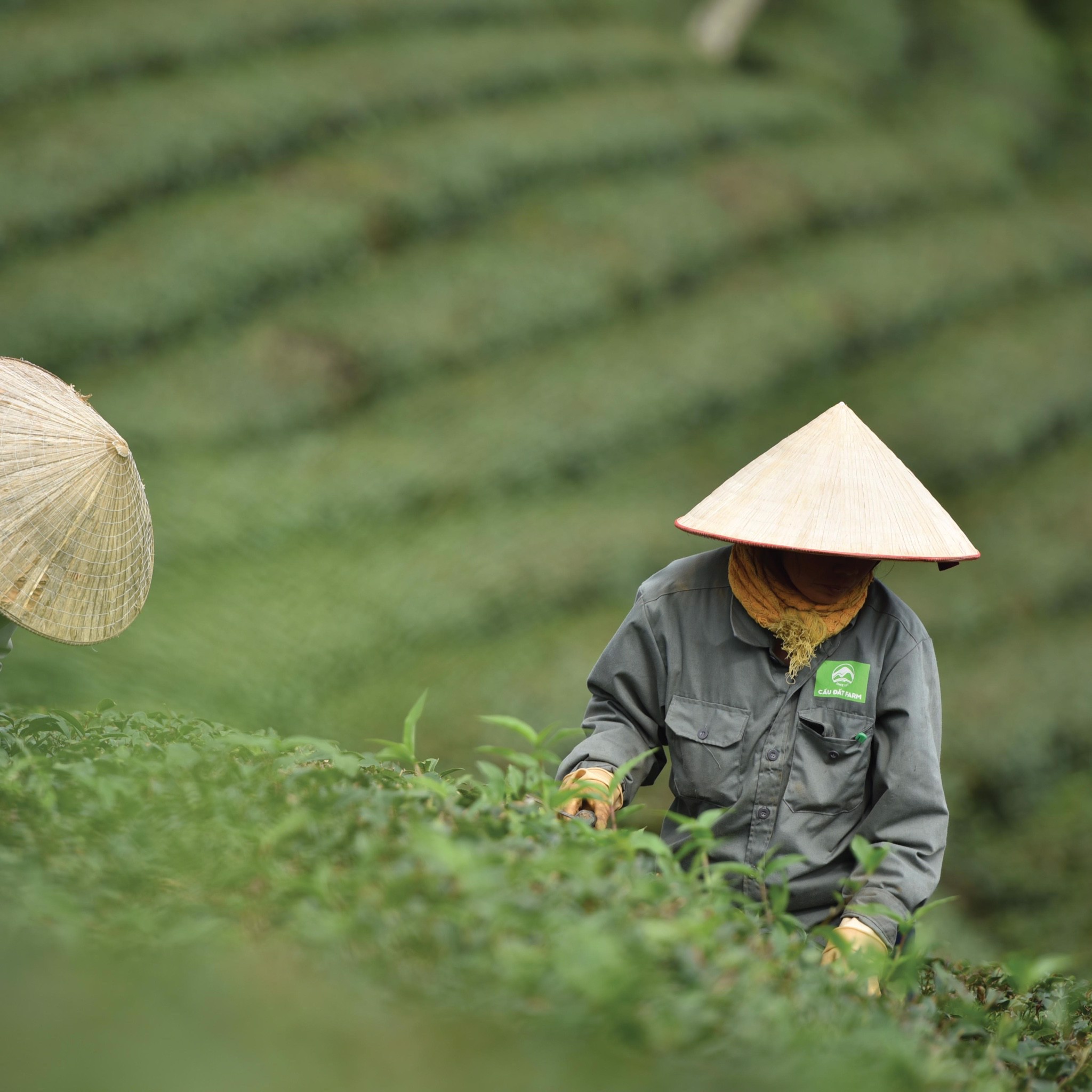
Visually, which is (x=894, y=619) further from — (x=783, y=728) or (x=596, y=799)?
(x=596, y=799)

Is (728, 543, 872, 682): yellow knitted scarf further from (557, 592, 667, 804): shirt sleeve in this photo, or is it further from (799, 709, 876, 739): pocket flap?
(557, 592, 667, 804): shirt sleeve

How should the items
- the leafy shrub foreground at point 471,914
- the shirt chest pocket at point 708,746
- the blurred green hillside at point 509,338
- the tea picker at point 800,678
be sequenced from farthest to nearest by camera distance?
the blurred green hillside at point 509,338, the shirt chest pocket at point 708,746, the tea picker at point 800,678, the leafy shrub foreground at point 471,914

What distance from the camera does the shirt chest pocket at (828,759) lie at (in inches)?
97.7

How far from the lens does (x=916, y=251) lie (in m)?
11.4

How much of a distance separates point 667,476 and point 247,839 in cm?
742

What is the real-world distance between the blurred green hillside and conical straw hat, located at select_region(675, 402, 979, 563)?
254 centimetres

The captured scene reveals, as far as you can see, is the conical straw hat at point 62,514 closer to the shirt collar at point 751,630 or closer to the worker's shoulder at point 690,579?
the worker's shoulder at point 690,579

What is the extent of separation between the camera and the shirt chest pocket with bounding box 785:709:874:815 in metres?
2.48

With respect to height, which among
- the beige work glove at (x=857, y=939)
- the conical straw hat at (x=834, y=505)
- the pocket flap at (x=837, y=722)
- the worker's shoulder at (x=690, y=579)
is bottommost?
the beige work glove at (x=857, y=939)

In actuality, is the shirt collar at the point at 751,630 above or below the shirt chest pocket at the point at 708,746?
above

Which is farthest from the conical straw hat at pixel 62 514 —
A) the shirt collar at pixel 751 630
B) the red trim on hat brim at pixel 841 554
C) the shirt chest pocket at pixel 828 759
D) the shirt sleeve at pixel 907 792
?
the shirt sleeve at pixel 907 792

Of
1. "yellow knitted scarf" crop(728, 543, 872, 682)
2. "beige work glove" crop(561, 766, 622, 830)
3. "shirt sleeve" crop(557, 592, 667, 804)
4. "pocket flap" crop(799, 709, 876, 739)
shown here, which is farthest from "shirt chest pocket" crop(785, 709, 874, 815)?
"beige work glove" crop(561, 766, 622, 830)

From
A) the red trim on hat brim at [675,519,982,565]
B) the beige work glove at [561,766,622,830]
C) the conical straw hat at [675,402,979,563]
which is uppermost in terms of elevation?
the conical straw hat at [675,402,979,563]

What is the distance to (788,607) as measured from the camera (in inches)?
99.5
